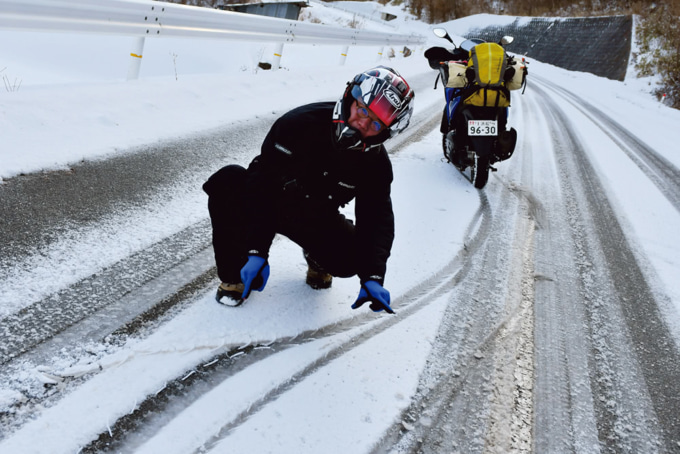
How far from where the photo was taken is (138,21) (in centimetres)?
595

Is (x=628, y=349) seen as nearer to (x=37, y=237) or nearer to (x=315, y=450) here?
(x=315, y=450)

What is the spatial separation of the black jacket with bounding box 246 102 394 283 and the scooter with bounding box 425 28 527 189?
9.59ft

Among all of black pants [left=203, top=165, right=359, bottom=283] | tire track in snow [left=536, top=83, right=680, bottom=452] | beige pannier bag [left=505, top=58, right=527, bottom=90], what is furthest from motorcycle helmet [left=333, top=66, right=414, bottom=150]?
beige pannier bag [left=505, top=58, right=527, bottom=90]

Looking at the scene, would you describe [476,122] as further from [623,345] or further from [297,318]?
[297,318]

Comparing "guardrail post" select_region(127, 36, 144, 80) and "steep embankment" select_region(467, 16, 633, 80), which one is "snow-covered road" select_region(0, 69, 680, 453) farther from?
"steep embankment" select_region(467, 16, 633, 80)

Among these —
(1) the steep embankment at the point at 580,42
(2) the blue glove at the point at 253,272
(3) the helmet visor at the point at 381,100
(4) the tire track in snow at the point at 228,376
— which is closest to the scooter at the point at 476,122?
(4) the tire track in snow at the point at 228,376

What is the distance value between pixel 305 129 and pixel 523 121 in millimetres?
7893

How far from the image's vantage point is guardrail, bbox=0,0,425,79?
4797 millimetres

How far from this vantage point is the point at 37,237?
2734 millimetres

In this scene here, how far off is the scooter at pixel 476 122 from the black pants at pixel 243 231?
3.08 m

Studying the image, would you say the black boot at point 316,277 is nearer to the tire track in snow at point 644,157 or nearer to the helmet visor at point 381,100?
the helmet visor at point 381,100

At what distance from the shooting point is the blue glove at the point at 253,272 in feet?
6.86

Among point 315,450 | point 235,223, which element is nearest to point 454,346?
point 315,450

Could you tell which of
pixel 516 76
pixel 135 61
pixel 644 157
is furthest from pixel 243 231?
pixel 644 157
